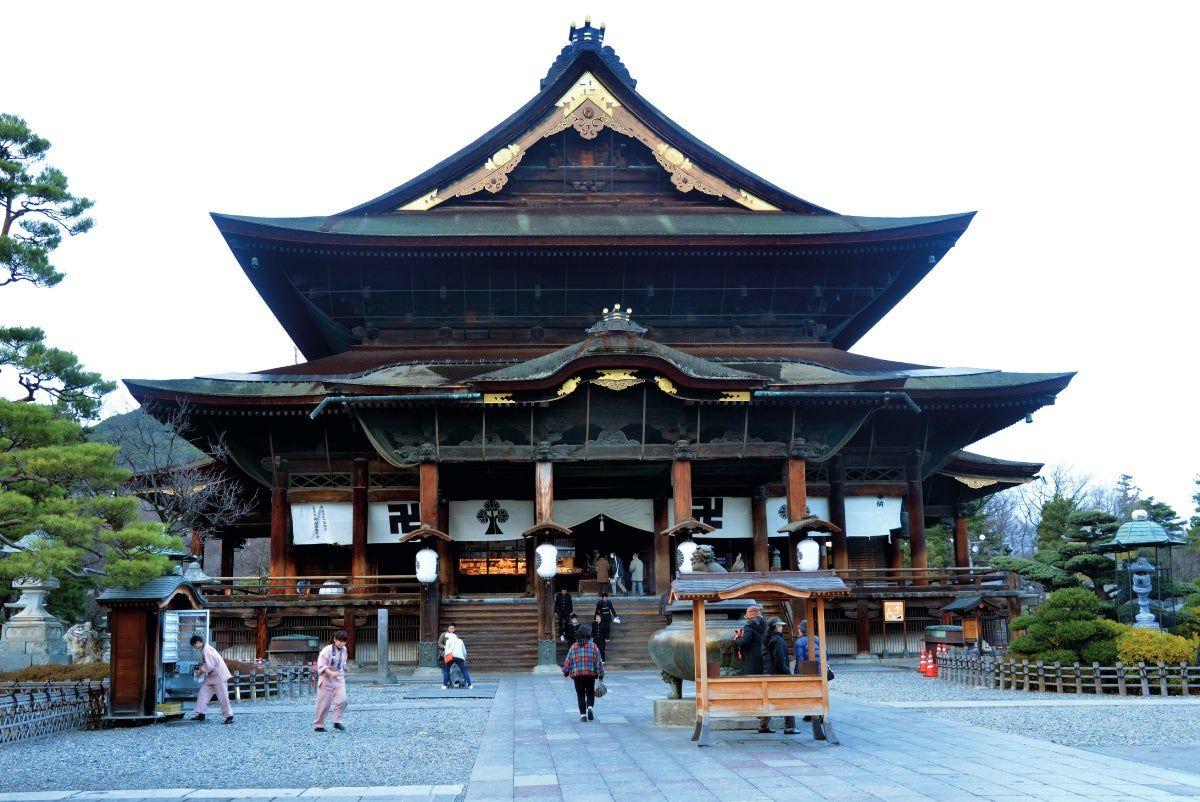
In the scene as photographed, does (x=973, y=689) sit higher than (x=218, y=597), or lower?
lower

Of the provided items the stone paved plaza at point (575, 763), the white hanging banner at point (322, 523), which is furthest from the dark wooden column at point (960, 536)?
the white hanging banner at point (322, 523)

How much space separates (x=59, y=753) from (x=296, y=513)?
56.7 ft

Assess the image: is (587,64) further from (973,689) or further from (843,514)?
(973,689)

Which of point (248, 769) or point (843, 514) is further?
point (843, 514)

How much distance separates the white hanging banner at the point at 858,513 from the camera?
3139cm

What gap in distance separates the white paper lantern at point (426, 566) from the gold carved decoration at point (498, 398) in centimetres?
409

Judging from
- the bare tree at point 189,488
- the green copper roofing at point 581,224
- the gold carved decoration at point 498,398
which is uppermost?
the green copper roofing at point 581,224

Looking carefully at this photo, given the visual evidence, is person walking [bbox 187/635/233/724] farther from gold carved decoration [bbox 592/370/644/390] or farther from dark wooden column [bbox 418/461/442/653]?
gold carved decoration [bbox 592/370/644/390]

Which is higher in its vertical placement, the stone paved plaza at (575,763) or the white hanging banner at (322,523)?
the white hanging banner at (322,523)

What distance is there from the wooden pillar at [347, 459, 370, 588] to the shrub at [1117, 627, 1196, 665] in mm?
19077

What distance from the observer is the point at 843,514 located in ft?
101

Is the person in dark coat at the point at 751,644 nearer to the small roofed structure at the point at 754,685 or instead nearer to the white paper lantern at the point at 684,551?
the small roofed structure at the point at 754,685

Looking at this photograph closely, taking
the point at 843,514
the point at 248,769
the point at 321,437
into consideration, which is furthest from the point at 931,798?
the point at 321,437

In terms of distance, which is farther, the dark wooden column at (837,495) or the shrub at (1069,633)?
the dark wooden column at (837,495)
